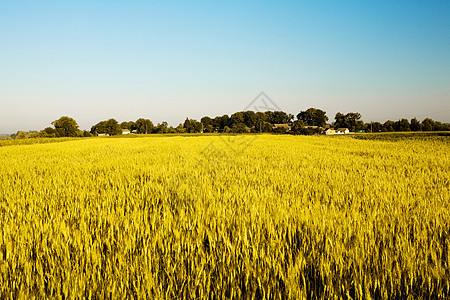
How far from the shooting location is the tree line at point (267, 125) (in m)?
84.8

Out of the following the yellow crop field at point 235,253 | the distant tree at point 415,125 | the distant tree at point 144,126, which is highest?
the distant tree at point 144,126

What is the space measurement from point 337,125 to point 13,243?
149 m

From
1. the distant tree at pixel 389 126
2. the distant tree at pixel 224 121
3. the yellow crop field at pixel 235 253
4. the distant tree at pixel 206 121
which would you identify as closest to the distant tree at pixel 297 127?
the distant tree at pixel 224 121

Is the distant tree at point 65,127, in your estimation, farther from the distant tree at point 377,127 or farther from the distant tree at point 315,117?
the distant tree at point 377,127

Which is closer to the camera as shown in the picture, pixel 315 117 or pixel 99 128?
pixel 99 128

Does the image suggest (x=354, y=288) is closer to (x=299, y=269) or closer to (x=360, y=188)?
(x=299, y=269)

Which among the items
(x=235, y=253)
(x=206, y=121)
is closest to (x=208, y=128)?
(x=206, y=121)

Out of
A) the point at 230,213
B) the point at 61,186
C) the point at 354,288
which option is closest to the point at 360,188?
the point at 230,213

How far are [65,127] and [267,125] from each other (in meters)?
72.1

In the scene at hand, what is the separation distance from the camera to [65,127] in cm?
8481

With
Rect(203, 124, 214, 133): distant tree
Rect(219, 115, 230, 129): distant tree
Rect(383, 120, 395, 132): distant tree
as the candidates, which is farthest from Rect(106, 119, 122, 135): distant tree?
Rect(383, 120, 395, 132): distant tree

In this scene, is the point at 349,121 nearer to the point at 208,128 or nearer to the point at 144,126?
the point at 208,128

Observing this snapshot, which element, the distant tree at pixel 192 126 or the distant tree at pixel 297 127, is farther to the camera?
the distant tree at pixel 192 126

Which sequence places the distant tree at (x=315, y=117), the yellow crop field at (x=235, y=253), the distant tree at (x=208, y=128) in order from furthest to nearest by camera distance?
the distant tree at (x=315, y=117), the distant tree at (x=208, y=128), the yellow crop field at (x=235, y=253)
